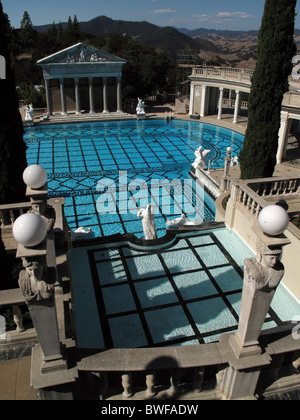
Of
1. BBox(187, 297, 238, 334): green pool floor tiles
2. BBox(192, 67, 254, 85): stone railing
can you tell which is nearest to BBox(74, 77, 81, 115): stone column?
BBox(192, 67, 254, 85): stone railing

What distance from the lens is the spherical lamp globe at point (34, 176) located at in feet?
19.2

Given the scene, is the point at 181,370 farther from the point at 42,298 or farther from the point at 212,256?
the point at 212,256

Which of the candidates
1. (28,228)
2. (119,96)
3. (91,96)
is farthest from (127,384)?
(119,96)

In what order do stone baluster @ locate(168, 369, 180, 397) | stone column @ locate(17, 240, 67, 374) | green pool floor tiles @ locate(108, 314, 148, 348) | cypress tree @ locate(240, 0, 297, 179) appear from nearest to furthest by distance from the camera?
stone column @ locate(17, 240, 67, 374) → stone baluster @ locate(168, 369, 180, 397) → green pool floor tiles @ locate(108, 314, 148, 348) → cypress tree @ locate(240, 0, 297, 179)

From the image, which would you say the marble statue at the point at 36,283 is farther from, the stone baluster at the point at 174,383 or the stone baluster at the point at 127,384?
the stone baluster at the point at 174,383

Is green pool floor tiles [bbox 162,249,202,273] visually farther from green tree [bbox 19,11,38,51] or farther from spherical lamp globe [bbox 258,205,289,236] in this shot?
green tree [bbox 19,11,38,51]

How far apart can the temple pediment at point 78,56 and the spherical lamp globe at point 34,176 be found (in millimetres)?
28607

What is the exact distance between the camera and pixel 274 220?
13.3ft

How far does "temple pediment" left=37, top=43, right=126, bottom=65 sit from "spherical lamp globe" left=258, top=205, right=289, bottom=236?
1234 inches

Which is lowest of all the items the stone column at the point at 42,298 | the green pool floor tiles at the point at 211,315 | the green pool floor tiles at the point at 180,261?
the green pool floor tiles at the point at 211,315

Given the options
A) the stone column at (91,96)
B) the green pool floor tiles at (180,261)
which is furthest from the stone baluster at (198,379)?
the stone column at (91,96)

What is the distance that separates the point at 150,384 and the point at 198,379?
747 mm

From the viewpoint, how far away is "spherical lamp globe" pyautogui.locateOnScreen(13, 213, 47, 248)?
12.2 ft

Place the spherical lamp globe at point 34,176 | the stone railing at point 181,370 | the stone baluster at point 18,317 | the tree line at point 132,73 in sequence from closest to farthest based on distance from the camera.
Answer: the stone railing at point 181,370
the stone baluster at point 18,317
the spherical lamp globe at point 34,176
the tree line at point 132,73
